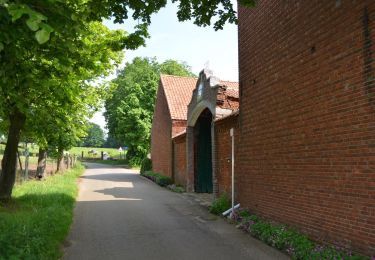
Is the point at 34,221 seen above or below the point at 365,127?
below

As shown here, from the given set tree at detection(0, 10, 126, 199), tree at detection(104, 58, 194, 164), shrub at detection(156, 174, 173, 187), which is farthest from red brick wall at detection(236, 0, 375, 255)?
tree at detection(104, 58, 194, 164)

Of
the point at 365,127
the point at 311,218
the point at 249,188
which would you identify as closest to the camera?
the point at 365,127

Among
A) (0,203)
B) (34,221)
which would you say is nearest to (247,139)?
(34,221)

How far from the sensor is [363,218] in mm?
6793

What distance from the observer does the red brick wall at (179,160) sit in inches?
870

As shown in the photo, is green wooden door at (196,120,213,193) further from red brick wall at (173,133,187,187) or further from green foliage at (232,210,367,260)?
green foliage at (232,210,367,260)

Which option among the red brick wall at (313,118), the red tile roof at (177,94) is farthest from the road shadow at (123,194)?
the red tile roof at (177,94)

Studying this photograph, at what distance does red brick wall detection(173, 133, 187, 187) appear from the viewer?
22.1m

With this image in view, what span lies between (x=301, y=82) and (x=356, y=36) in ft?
6.13

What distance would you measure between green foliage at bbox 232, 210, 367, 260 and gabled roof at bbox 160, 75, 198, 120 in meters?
16.4

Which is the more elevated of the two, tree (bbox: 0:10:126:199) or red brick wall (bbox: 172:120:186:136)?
red brick wall (bbox: 172:120:186:136)

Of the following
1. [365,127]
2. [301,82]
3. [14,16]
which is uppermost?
[301,82]

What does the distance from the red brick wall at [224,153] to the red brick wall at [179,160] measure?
6063 millimetres

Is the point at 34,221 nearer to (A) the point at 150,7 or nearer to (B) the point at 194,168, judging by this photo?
(A) the point at 150,7
